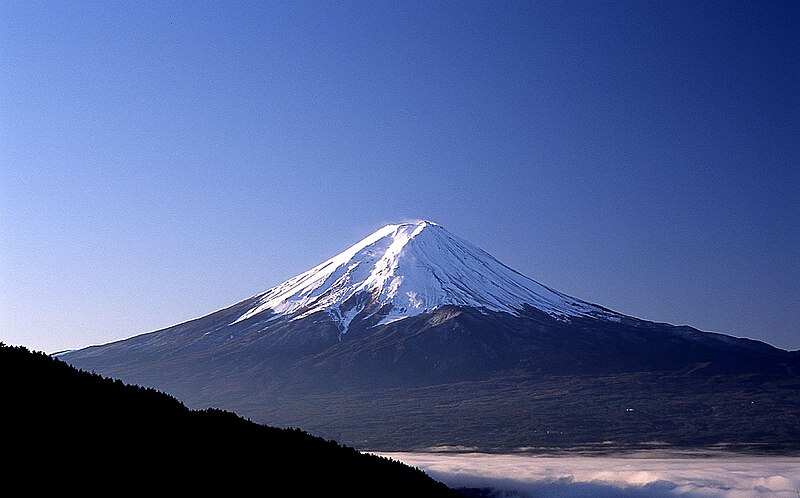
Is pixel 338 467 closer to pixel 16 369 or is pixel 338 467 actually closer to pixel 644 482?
pixel 16 369

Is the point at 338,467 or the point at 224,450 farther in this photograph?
the point at 338,467

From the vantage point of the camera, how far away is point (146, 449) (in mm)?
28797

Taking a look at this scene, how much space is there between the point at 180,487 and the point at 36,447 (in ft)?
13.7

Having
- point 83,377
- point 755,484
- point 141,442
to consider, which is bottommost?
point 755,484

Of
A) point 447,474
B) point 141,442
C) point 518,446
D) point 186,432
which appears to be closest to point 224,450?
point 186,432

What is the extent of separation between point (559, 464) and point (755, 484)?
35.0 metres

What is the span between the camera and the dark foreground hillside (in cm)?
2475

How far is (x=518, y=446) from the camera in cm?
19612

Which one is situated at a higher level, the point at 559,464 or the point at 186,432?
the point at 186,432

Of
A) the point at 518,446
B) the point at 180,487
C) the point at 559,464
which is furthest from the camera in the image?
the point at 518,446

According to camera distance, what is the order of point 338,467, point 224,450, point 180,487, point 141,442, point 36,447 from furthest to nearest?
point 338,467, point 224,450, point 141,442, point 180,487, point 36,447

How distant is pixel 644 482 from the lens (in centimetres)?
16050

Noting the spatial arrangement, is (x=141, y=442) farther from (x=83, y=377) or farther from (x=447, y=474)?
(x=447, y=474)

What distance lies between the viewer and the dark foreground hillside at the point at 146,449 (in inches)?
974
